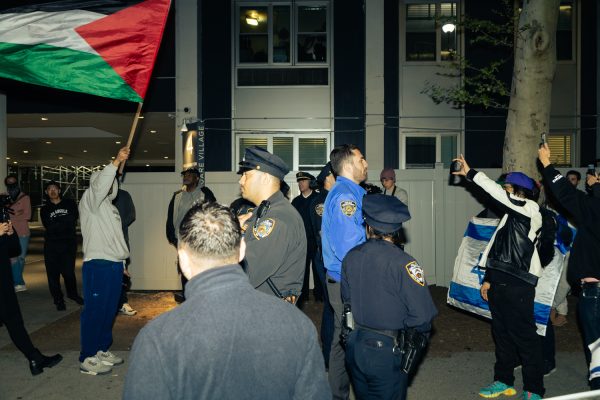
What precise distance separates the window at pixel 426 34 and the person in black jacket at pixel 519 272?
34.6 ft

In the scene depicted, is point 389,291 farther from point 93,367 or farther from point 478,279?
point 93,367

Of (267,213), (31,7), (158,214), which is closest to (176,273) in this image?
(158,214)

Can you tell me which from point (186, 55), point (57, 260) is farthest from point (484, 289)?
point (186, 55)

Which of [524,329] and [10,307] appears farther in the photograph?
[10,307]

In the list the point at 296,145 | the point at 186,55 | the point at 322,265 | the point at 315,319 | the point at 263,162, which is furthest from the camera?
the point at 296,145

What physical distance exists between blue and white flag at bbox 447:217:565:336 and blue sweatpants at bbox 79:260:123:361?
3.96 m

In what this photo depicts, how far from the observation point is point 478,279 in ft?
20.9

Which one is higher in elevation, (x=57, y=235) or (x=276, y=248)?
(x=276, y=248)

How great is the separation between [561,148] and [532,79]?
821 centimetres

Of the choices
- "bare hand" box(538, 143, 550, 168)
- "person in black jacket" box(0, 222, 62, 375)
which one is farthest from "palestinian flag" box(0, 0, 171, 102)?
"bare hand" box(538, 143, 550, 168)

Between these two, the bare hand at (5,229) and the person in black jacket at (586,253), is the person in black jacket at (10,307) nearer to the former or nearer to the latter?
the bare hand at (5,229)

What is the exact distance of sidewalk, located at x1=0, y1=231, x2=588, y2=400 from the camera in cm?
571

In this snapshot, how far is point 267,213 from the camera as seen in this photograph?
3.96 m

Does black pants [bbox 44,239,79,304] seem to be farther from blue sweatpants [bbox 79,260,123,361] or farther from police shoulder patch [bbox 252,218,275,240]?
police shoulder patch [bbox 252,218,275,240]
